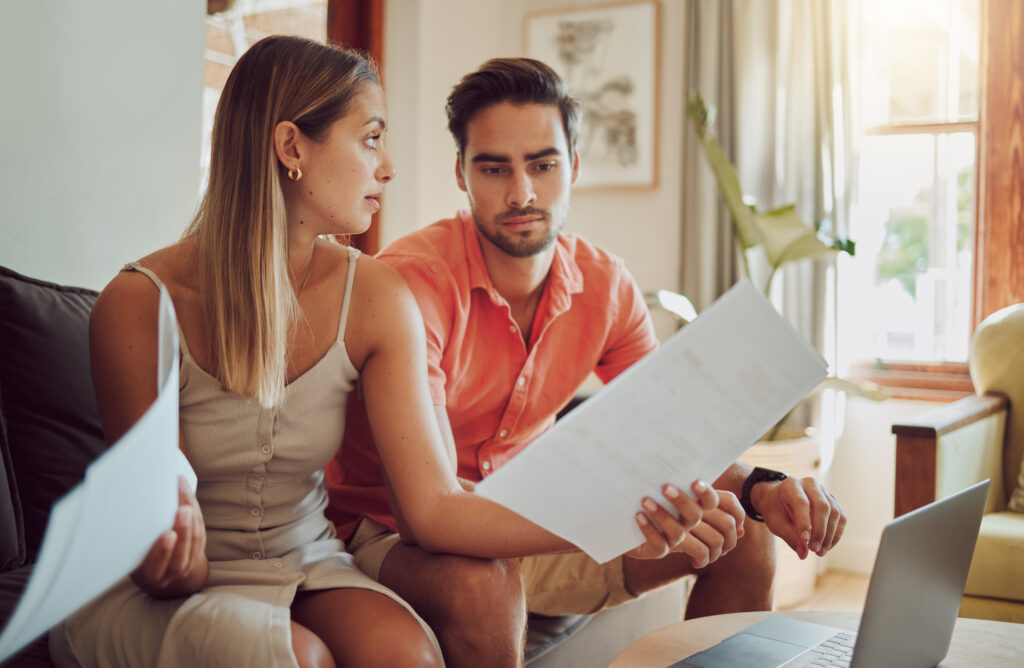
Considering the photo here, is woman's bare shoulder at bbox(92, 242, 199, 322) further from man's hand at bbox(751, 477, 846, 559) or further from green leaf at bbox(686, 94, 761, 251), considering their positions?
green leaf at bbox(686, 94, 761, 251)

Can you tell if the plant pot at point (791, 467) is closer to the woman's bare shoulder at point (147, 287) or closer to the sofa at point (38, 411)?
the sofa at point (38, 411)

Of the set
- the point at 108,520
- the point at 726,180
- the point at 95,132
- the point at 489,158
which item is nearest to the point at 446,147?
the point at 726,180

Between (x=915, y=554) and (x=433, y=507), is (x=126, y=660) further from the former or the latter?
(x=915, y=554)

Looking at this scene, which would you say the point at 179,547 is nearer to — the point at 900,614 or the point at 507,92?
the point at 900,614

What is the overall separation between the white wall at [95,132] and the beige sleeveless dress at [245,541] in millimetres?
770

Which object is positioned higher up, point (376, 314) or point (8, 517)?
point (376, 314)

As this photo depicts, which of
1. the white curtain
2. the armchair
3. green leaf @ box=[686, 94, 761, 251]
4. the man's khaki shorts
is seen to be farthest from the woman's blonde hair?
the white curtain

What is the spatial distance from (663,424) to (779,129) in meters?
2.57

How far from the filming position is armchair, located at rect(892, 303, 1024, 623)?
1.91m

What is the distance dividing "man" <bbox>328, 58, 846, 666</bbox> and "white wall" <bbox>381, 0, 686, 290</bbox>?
5.44 ft

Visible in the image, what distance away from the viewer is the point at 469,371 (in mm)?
1618

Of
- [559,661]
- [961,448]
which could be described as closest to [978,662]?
[559,661]

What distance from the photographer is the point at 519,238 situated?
166 cm

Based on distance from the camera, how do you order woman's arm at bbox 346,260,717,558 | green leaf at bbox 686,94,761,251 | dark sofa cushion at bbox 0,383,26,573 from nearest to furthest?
1. woman's arm at bbox 346,260,717,558
2. dark sofa cushion at bbox 0,383,26,573
3. green leaf at bbox 686,94,761,251
